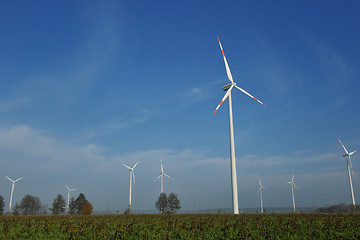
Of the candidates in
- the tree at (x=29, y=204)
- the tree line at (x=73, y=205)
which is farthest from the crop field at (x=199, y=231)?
the tree at (x=29, y=204)

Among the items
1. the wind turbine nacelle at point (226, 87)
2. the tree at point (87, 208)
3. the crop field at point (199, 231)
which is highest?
the wind turbine nacelle at point (226, 87)

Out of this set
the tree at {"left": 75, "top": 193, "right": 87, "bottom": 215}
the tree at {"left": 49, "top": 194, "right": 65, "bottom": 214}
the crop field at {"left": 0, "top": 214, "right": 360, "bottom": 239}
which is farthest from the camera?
the tree at {"left": 49, "top": 194, "right": 65, "bottom": 214}

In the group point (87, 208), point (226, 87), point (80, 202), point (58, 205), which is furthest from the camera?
Result: point (58, 205)

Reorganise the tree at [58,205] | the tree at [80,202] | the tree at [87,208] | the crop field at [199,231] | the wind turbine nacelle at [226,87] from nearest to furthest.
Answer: the crop field at [199,231], the wind turbine nacelle at [226,87], the tree at [87,208], the tree at [80,202], the tree at [58,205]

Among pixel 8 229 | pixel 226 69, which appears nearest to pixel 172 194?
pixel 226 69

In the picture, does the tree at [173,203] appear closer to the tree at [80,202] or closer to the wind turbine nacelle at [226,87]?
the tree at [80,202]

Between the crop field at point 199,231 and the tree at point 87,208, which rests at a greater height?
the crop field at point 199,231

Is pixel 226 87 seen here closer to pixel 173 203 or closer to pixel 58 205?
pixel 173 203

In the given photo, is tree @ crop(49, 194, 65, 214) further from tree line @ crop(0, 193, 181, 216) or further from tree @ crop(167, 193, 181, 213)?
tree @ crop(167, 193, 181, 213)

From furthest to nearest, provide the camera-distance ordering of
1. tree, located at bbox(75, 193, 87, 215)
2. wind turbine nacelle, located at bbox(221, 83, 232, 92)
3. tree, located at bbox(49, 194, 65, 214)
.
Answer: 1. tree, located at bbox(49, 194, 65, 214)
2. tree, located at bbox(75, 193, 87, 215)
3. wind turbine nacelle, located at bbox(221, 83, 232, 92)

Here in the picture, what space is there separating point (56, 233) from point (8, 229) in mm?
4367

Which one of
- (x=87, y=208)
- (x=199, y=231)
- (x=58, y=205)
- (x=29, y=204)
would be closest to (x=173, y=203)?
(x=87, y=208)

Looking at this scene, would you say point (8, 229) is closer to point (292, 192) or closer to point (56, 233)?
point (56, 233)

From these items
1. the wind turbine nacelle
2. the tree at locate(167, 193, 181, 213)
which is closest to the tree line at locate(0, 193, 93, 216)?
the tree at locate(167, 193, 181, 213)
